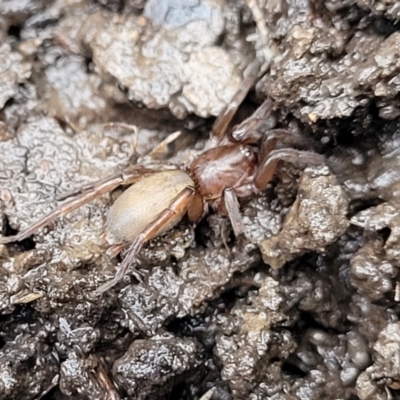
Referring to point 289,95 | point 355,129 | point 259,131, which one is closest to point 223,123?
point 259,131

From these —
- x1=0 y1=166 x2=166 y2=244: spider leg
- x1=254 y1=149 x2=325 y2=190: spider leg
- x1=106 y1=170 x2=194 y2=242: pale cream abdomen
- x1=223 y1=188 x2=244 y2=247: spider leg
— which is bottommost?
x1=223 y1=188 x2=244 y2=247: spider leg

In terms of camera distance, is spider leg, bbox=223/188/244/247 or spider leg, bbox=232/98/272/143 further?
spider leg, bbox=232/98/272/143

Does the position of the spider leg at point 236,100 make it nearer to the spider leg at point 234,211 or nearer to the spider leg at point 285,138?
the spider leg at point 285,138

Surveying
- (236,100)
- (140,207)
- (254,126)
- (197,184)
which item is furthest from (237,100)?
(140,207)

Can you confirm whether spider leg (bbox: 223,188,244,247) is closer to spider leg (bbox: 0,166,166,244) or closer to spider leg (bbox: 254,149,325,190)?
spider leg (bbox: 254,149,325,190)

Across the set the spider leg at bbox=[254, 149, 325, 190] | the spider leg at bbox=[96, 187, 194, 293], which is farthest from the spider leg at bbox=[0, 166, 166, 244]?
the spider leg at bbox=[254, 149, 325, 190]

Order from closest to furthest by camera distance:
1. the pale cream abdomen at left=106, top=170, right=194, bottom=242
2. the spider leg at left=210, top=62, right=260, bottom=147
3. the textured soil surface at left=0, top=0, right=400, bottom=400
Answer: the textured soil surface at left=0, top=0, right=400, bottom=400 < the pale cream abdomen at left=106, top=170, right=194, bottom=242 < the spider leg at left=210, top=62, right=260, bottom=147

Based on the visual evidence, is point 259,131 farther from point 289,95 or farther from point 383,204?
point 383,204
